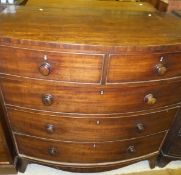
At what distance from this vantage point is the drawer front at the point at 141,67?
2.92 feet

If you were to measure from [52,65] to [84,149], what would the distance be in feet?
1.87

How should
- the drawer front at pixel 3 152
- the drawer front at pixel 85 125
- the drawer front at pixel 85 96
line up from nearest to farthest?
1. the drawer front at pixel 85 96
2. the drawer front at pixel 85 125
3. the drawer front at pixel 3 152

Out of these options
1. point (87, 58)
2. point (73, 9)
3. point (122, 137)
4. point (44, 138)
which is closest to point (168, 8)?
point (73, 9)

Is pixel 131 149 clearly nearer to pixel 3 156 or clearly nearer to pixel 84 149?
pixel 84 149

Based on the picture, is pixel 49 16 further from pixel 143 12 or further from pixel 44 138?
pixel 44 138

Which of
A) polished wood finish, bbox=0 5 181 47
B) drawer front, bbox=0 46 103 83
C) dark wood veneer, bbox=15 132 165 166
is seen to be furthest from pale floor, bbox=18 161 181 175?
polished wood finish, bbox=0 5 181 47

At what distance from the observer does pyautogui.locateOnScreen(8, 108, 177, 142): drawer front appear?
1.10 metres

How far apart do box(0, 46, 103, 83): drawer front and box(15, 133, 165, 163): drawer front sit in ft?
1.47

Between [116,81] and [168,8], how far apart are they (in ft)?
1.92

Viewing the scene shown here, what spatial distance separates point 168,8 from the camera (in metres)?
1.20

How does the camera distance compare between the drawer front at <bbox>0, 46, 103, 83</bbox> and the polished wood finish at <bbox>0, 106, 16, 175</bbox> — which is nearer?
the drawer front at <bbox>0, 46, 103, 83</bbox>

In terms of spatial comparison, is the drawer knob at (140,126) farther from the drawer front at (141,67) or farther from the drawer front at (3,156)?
the drawer front at (3,156)

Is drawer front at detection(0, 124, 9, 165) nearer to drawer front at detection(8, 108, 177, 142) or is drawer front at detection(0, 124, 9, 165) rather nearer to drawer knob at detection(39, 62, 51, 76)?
drawer front at detection(8, 108, 177, 142)

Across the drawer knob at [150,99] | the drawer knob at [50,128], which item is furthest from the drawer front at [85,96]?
the drawer knob at [50,128]
